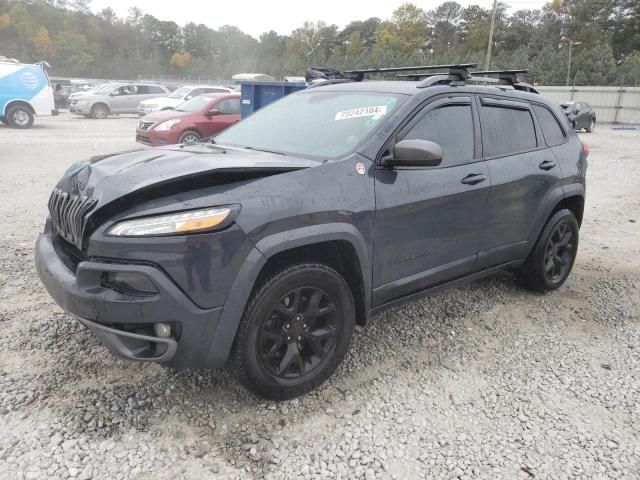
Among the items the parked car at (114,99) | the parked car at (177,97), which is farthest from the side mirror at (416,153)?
the parked car at (114,99)

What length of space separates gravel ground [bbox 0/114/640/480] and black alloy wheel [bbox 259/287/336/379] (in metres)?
0.24

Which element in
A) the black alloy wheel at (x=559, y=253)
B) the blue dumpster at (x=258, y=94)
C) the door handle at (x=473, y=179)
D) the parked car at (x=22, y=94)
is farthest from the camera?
the parked car at (x=22, y=94)

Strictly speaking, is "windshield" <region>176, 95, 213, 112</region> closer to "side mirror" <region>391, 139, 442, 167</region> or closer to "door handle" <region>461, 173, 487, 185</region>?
"door handle" <region>461, 173, 487, 185</region>

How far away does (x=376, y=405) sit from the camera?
2.80m

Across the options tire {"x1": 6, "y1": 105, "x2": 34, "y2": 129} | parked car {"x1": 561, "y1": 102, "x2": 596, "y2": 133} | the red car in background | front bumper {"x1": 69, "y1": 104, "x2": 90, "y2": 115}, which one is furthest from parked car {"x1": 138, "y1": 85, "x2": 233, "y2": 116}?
parked car {"x1": 561, "y1": 102, "x2": 596, "y2": 133}

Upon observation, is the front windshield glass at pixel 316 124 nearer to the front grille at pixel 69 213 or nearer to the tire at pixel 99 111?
the front grille at pixel 69 213

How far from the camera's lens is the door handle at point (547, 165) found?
13.1 feet

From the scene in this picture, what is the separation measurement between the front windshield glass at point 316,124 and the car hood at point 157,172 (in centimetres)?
25

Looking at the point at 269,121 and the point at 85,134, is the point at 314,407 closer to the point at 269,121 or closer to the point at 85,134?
the point at 269,121

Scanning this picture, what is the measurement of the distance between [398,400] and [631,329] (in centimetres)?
221

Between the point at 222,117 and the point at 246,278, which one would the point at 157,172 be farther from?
the point at 222,117

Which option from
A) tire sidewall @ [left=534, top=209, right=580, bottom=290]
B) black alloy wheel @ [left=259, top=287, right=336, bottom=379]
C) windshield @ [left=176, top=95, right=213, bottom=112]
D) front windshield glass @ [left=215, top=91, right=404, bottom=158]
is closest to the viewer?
black alloy wheel @ [left=259, top=287, right=336, bottom=379]

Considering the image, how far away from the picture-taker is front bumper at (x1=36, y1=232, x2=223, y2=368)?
2215mm

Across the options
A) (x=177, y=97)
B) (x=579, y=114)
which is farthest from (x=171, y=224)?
(x=579, y=114)
